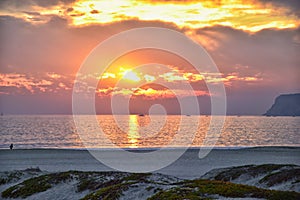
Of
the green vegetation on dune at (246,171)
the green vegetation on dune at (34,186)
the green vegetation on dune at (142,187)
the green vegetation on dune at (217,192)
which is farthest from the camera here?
the green vegetation on dune at (246,171)

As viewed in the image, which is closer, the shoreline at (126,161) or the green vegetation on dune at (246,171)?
the green vegetation on dune at (246,171)

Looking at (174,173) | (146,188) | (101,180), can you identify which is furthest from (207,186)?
(174,173)

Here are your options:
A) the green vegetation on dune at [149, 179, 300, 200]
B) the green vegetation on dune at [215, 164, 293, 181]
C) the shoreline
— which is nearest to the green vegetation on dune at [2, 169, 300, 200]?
the green vegetation on dune at [149, 179, 300, 200]

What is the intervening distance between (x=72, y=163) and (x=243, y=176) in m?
32.7

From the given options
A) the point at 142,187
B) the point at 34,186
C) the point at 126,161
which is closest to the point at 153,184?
the point at 142,187

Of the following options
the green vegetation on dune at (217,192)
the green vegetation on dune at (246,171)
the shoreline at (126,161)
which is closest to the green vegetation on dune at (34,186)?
the green vegetation on dune at (217,192)

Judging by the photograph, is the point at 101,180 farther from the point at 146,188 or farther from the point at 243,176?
the point at 243,176

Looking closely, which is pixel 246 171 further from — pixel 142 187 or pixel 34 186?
pixel 34 186

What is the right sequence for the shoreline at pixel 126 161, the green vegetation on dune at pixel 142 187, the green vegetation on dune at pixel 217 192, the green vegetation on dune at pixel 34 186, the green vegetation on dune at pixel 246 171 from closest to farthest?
the green vegetation on dune at pixel 217 192 → the green vegetation on dune at pixel 142 187 → the green vegetation on dune at pixel 34 186 → the green vegetation on dune at pixel 246 171 → the shoreline at pixel 126 161

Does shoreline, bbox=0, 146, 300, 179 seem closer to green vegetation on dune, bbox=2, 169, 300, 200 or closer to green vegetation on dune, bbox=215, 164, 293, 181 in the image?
green vegetation on dune, bbox=215, 164, 293, 181

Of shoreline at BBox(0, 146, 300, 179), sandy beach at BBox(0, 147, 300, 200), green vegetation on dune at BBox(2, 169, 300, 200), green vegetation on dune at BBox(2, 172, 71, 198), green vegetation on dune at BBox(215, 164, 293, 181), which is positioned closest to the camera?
green vegetation on dune at BBox(2, 169, 300, 200)

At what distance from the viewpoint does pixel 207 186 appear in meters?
20.6

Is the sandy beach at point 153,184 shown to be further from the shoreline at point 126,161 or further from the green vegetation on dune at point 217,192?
the shoreline at point 126,161

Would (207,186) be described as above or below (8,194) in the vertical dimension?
above
